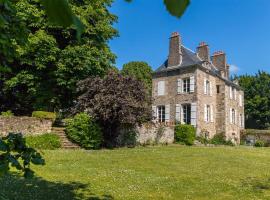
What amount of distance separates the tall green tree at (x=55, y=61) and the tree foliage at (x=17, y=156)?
18380mm

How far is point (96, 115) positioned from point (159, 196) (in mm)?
11263

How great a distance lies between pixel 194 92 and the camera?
30203 mm

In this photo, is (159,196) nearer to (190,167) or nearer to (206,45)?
(190,167)

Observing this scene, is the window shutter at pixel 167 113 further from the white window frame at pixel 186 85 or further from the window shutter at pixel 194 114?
the window shutter at pixel 194 114

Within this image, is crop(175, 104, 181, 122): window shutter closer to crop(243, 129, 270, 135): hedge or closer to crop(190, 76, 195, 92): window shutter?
crop(190, 76, 195, 92): window shutter

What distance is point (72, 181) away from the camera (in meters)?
9.20

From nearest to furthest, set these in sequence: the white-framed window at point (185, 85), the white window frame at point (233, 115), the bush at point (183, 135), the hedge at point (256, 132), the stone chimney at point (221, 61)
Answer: the bush at point (183, 135) → the white-framed window at point (185, 85) → the hedge at point (256, 132) → the white window frame at point (233, 115) → the stone chimney at point (221, 61)

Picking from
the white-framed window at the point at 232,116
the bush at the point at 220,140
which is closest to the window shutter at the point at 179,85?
the bush at the point at 220,140

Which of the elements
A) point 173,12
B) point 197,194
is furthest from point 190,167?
point 173,12

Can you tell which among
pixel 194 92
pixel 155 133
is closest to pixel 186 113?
pixel 194 92

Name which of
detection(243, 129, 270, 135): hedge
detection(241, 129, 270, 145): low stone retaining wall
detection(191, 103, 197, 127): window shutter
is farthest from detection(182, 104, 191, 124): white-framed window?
detection(243, 129, 270, 135): hedge

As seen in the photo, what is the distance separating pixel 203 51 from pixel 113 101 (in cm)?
1763

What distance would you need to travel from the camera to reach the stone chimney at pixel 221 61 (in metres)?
35.6

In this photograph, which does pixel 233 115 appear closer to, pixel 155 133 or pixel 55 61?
pixel 155 133
